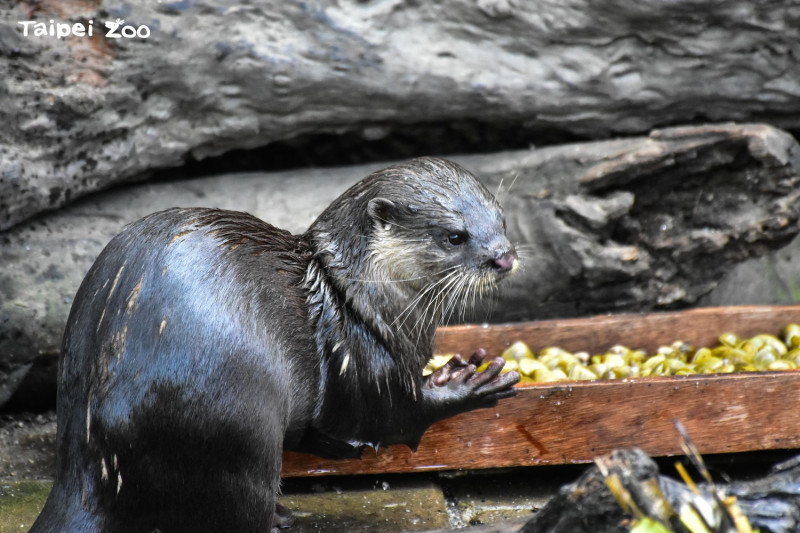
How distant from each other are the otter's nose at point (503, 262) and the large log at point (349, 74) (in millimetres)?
1308

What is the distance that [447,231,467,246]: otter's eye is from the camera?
274cm

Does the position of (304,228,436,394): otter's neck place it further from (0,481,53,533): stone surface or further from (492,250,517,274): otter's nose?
(0,481,53,533): stone surface

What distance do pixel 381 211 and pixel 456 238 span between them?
0.77 feet

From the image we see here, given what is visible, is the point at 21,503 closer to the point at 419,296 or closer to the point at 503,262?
the point at 419,296

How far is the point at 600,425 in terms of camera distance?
3.23 metres

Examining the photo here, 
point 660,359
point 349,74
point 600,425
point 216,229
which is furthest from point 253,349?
point 660,359

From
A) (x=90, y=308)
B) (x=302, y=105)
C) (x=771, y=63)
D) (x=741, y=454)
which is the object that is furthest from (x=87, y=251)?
(x=771, y=63)

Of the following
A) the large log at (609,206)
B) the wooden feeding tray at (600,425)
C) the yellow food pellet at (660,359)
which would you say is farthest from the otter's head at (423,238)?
the large log at (609,206)

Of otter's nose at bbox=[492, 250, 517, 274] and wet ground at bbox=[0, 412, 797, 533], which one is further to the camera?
wet ground at bbox=[0, 412, 797, 533]

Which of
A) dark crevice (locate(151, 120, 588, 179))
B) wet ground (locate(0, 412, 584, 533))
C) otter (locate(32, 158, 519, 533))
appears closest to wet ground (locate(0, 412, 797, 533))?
wet ground (locate(0, 412, 584, 533))

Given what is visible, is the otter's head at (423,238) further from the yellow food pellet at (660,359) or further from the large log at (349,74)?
the large log at (349,74)

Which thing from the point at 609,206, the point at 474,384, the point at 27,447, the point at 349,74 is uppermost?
the point at 349,74

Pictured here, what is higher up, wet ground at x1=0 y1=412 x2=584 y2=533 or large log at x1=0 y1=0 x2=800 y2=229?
large log at x1=0 y1=0 x2=800 y2=229

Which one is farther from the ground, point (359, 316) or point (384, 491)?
point (359, 316)
